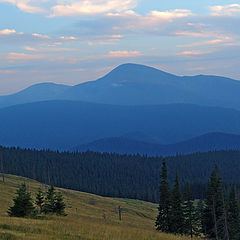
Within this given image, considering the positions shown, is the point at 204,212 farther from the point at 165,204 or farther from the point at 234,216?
the point at 165,204

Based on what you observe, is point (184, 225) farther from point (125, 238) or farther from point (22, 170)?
point (22, 170)

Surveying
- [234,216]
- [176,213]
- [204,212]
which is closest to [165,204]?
[176,213]

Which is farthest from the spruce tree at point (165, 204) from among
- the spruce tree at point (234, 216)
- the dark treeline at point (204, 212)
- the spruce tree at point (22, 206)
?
the spruce tree at point (22, 206)

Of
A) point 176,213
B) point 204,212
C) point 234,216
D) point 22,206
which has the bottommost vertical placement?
point 234,216

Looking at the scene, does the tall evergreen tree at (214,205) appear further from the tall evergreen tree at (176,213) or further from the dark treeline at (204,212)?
the tall evergreen tree at (176,213)

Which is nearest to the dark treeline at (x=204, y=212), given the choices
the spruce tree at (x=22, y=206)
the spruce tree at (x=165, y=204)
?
the spruce tree at (x=165, y=204)

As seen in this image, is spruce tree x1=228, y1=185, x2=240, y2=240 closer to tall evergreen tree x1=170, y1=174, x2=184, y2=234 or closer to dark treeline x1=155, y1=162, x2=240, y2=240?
dark treeline x1=155, y1=162, x2=240, y2=240

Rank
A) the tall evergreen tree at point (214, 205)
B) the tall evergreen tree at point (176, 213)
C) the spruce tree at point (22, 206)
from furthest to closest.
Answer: the tall evergreen tree at point (214, 205)
the tall evergreen tree at point (176, 213)
the spruce tree at point (22, 206)

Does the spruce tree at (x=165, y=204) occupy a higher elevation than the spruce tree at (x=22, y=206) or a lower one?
lower

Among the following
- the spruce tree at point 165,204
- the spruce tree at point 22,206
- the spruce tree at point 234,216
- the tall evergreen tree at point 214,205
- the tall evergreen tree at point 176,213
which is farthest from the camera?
the spruce tree at point 234,216

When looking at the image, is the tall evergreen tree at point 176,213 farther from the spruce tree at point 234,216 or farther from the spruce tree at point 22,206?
the spruce tree at point 22,206

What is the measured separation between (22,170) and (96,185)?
1523 inches

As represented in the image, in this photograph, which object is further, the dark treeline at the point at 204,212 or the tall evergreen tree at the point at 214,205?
the tall evergreen tree at the point at 214,205

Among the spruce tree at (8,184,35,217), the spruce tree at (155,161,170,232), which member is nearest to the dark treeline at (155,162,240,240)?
→ the spruce tree at (155,161,170,232)
